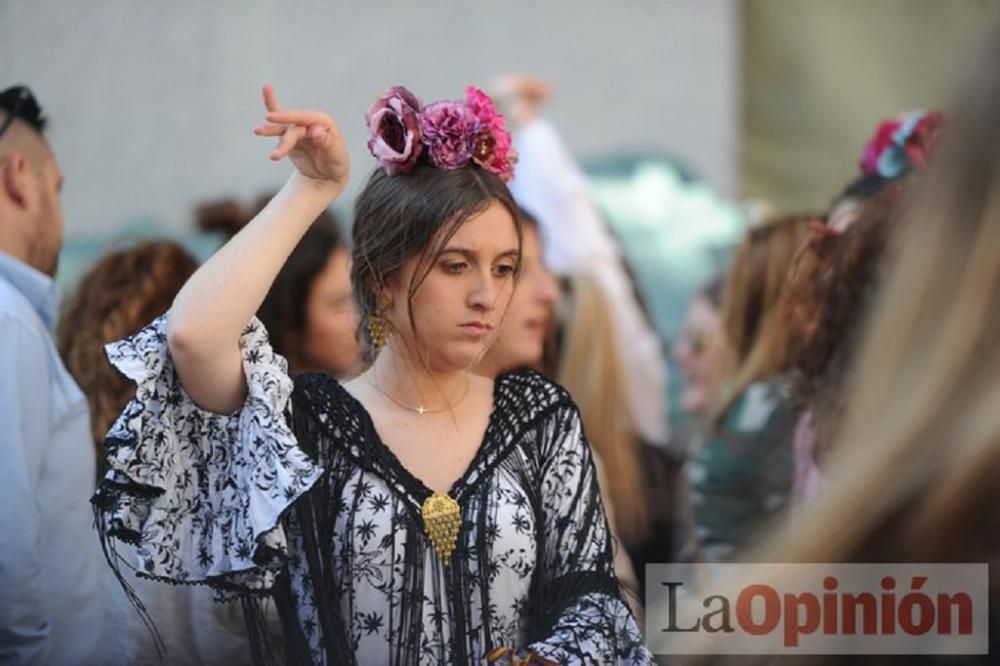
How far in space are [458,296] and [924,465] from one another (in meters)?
1.12

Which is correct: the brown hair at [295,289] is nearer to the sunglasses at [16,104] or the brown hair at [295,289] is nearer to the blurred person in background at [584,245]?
the sunglasses at [16,104]

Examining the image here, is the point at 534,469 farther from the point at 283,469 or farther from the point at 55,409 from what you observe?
the point at 55,409

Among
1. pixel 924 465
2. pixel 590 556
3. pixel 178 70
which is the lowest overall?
pixel 924 465

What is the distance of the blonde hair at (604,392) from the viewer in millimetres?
4258

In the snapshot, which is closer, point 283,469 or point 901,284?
point 901,284

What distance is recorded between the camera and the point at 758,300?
4020 mm

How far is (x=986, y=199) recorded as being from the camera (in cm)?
124

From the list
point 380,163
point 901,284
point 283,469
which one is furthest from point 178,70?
point 901,284

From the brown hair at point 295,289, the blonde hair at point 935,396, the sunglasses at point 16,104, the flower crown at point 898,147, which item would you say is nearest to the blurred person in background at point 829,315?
the flower crown at point 898,147

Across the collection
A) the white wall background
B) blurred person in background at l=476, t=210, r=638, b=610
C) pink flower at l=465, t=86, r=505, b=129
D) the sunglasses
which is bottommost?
pink flower at l=465, t=86, r=505, b=129

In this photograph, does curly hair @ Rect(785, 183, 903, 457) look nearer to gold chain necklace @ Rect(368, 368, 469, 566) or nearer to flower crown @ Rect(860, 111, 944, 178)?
flower crown @ Rect(860, 111, 944, 178)

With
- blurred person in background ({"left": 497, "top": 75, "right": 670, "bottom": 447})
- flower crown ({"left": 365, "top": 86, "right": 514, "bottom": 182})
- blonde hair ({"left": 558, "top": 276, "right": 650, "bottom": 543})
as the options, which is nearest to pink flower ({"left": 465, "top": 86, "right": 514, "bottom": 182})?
flower crown ({"left": 365, "top": 86, "right": 514, "bottom": 182})

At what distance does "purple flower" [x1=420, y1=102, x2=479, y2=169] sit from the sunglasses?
1.24 m

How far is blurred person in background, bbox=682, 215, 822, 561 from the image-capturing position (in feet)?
12.0
